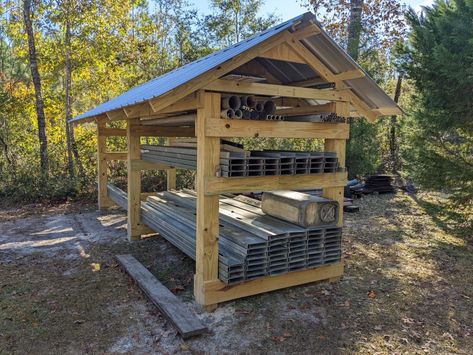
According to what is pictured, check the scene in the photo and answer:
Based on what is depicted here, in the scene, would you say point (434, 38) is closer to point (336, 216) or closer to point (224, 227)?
point (336, 216)

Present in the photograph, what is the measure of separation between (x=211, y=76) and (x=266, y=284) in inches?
93.3

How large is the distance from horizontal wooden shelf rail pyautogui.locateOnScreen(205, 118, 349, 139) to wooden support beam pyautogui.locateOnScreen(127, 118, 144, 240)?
9.16 ft

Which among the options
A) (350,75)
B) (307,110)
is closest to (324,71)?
(350,75)

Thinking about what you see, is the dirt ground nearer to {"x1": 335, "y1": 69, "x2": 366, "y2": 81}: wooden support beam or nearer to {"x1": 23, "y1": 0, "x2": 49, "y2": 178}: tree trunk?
{"x1": 335, "y1": 69, "x2": 366, "y2": 81}: wooden support beam

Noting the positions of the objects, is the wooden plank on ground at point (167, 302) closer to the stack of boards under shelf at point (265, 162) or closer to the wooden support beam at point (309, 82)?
the stack of boards under shelf at point (265, 162)

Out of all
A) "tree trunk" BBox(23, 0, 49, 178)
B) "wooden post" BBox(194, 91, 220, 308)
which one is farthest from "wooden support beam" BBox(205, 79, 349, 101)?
"tree trunk" BBox(23, 0, 49, 178)

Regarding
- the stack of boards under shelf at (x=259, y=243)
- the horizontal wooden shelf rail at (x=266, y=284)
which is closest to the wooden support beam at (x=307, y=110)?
the stack of boards under shelf at (x=259, y=243)

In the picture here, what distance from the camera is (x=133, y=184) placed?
6121 millimetres

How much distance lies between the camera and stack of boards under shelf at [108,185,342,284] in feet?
12.7

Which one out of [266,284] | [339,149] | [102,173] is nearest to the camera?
[266,284]

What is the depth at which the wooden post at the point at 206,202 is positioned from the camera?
12.0 ft

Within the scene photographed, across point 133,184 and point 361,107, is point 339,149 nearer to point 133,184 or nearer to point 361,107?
point 361,107

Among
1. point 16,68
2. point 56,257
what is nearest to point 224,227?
point 56,257

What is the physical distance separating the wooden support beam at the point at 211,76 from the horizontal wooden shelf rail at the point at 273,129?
0.37 metres
